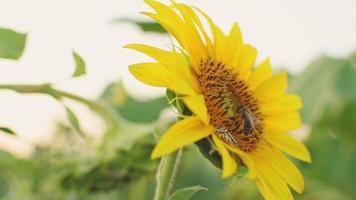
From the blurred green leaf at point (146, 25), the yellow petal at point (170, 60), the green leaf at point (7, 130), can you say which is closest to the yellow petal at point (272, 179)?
the yellow petal at point (170, 60)

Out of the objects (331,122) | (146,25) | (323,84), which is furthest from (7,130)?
(331,122)

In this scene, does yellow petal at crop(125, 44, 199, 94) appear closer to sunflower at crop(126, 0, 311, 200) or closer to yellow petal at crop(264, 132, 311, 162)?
sunflower at crop(126, 0, 311, 200)

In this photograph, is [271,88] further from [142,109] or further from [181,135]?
[142,109]

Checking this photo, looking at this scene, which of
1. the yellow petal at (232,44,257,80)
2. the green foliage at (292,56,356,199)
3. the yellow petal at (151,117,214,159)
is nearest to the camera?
the yellow petal at (151,117,214,159)

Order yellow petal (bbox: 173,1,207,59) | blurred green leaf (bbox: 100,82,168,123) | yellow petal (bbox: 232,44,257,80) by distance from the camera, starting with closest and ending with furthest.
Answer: yellow petal (bbox: 173,1,207,59) → yellow petal (bbox: 232,44,257,80) → blurred green leaf (bbox: 100,82,168,123)

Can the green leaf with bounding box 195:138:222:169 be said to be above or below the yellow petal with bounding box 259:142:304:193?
above

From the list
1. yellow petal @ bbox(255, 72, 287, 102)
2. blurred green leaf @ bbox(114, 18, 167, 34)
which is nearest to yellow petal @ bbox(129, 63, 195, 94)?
yellow petal @ bbox(255, 72, 287, 102)
